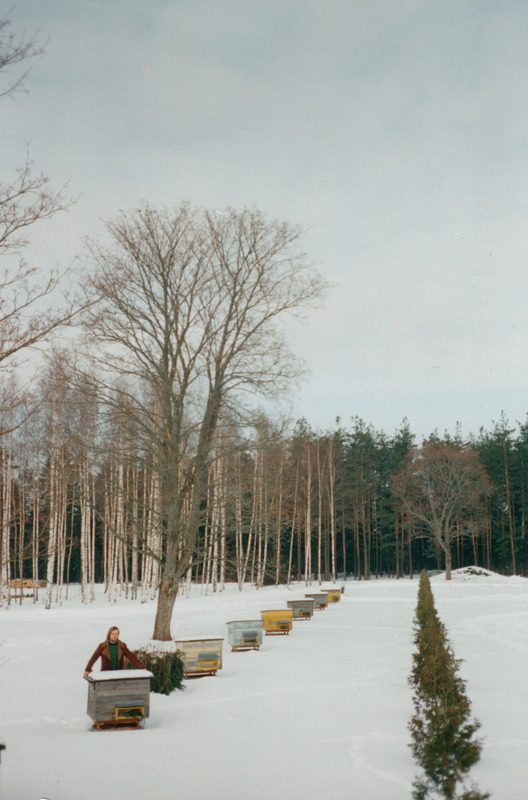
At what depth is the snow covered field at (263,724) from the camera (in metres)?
6.93

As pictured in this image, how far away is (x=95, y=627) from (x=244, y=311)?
12028mm

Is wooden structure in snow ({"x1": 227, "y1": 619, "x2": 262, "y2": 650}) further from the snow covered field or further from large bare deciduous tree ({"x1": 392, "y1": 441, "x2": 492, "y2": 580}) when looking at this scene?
large bare deciduous tree ({"x1": 392, "y1": 441, "x2": 492, "y2": 580})

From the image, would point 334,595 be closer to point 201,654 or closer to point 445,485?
point 201,654

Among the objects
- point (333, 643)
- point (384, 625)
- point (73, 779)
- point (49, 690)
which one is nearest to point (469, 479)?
point (384, 625)

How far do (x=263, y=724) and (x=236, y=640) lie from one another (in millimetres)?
8001

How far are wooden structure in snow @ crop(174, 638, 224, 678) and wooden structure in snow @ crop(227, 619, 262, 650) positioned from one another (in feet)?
11.4

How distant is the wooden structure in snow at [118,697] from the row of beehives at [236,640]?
420cm

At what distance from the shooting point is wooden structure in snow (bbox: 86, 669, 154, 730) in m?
9.18

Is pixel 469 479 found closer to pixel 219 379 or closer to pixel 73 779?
pixel 219 379

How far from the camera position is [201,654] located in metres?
13.7

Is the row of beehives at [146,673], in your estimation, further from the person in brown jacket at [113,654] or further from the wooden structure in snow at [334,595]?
the wooden structure in snow at [334,595]

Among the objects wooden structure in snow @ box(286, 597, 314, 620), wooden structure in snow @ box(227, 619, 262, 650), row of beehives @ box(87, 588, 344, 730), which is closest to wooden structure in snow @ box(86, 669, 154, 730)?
row of beehives @ box(87, 588, 344, 730)

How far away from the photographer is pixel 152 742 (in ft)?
27.9

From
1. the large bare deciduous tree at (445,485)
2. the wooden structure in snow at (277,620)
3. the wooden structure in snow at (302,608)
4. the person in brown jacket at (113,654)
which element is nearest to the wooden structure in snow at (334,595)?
the wooden structure in snow at (302,608)
